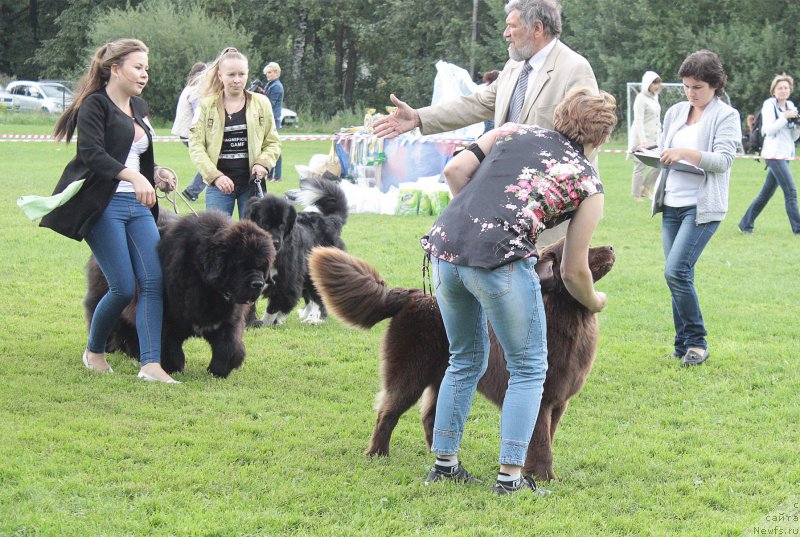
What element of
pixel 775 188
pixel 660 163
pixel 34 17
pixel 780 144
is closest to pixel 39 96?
pixel 34 17

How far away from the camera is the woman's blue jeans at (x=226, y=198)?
6.87 metres

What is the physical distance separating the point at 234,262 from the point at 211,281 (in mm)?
190

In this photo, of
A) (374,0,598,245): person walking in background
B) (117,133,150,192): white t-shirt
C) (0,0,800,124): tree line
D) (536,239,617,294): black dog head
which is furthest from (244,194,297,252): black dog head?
(0,0,800,124): tree line

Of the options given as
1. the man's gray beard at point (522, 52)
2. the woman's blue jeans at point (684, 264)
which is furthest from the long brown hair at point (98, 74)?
the woman's blue jeans at point (684, 264)

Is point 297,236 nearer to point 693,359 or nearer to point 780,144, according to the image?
point 693,359

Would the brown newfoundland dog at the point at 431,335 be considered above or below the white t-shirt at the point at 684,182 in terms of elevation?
below

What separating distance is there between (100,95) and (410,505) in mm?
3163

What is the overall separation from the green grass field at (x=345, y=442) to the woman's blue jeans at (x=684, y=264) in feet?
0.88

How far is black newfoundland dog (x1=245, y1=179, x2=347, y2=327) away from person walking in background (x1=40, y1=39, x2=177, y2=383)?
1271 mm

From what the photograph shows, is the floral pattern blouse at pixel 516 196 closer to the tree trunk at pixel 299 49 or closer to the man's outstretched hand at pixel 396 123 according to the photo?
the man's outstretched hand at pixel 396 123

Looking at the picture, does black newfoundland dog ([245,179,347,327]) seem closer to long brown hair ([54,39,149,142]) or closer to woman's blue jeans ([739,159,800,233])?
long brown hair ([54,39,149,142])

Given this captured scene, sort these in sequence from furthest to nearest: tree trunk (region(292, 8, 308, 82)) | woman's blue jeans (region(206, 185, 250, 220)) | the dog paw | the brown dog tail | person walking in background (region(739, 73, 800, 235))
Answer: tree trunk (region(292, 8, 308, 82)) < person walking in background (region(739, 73, 800, 235)) < the dog paw < woman's blue jeans (region(206, 185, 250, 220)) < the brown dog tail

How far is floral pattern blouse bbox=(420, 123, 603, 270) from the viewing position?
3.52 metres

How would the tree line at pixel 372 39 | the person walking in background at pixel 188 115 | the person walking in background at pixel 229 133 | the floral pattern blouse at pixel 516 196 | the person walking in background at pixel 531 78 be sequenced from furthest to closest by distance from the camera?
the tree line at pixel 372 39
the person walking in background at pixel 188 115
the person walking in background at pixel 229 133
the person walking in background at pixel 531 78
the floral pattern blouse at pixel 516 196
